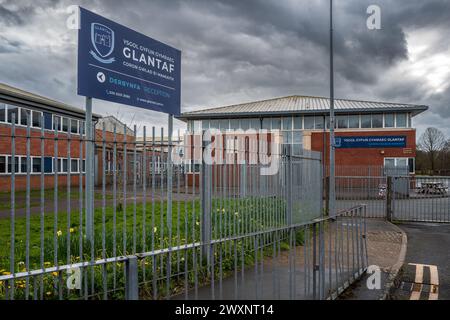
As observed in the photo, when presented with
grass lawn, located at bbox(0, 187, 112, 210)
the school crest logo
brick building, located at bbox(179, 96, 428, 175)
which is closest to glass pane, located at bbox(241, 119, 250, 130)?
brick building, located at bbox(179, 96, 428, 175)

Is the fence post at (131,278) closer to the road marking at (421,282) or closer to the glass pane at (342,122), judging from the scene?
the road marking at (421,282)

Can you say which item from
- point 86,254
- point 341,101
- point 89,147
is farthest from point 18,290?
point 341,101

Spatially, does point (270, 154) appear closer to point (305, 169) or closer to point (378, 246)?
point (305, 169)

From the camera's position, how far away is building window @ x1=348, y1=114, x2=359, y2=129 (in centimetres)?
3397

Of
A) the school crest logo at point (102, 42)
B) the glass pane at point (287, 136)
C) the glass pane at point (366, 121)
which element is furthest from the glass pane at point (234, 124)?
the school crest logo at point (102, 42)

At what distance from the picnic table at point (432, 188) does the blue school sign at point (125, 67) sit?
11.8 meters

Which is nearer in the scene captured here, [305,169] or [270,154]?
[270,154]

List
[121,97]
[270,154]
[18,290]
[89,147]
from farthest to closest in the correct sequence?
[270,154] < [121,97] < [89,147] < [18,290]

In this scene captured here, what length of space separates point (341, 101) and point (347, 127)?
15.0 feet

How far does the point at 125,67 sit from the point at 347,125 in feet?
97.8

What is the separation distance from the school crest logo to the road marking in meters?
6.05

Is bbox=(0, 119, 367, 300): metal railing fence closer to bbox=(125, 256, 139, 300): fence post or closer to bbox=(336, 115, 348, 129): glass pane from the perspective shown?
bbox=(125, 256, 139, 300): fence post

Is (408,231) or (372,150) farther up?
(372,150)
